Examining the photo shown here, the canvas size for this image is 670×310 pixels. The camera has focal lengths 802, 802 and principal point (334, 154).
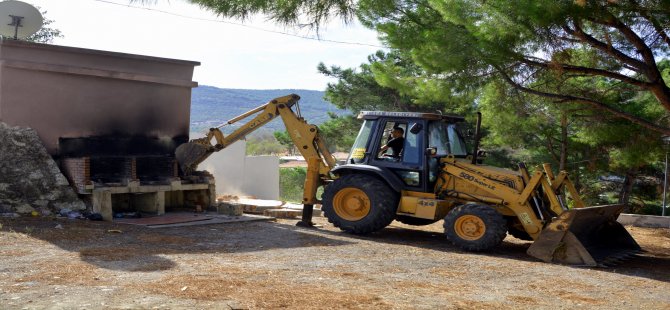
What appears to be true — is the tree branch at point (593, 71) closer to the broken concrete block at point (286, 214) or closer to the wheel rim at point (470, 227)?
the wheel rim at point (470, 227)

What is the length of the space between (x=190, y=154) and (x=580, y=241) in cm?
717

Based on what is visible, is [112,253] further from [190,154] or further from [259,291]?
[190,154]

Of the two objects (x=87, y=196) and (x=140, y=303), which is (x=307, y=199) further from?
(x=140, y=303)

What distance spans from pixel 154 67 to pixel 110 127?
146 cm

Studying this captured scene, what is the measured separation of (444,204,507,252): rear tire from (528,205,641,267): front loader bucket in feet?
1.87

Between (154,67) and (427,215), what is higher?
(154,67)

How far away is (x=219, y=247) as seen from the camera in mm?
10859

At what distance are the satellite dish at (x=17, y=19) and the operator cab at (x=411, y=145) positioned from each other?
20.5 ft

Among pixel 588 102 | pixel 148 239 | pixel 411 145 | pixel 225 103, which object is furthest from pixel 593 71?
pixel 225 103

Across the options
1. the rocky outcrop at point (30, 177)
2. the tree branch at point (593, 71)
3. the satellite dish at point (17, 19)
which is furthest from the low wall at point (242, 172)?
the tree branch at point (593, 71)

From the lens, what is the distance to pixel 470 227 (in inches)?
468

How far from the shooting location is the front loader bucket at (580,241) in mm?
10898

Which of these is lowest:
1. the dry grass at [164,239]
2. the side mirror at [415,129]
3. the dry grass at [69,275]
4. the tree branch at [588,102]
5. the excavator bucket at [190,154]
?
the dry grass at [69,275]

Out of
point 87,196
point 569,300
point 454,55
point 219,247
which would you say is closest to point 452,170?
point 454,55
